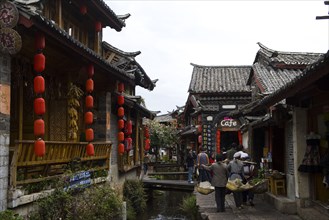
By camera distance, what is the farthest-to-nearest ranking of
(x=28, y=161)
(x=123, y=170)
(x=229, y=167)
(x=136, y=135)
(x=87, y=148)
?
(x=136, y=135)
(x=123, y=170)
(x=229, y=167)
(x=87, y=148)
(x=28, y=161)

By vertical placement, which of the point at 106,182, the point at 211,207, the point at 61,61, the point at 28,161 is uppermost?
the point at 61,61

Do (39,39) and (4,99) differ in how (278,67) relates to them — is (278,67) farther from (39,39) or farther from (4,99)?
(4,99)

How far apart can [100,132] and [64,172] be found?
4.37 m

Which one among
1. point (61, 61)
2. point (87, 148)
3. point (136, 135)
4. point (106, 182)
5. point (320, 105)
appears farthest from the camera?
Result: point (136, 135)

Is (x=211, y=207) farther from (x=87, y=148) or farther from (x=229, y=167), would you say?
(x=87, y=148)

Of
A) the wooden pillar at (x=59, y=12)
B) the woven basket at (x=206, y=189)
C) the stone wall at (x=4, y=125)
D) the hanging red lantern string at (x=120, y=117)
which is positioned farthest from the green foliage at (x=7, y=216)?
the hanging red lantern string at (x=120, y=117)

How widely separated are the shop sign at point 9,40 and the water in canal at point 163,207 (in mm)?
10838

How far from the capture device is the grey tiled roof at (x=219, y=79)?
2736 cm

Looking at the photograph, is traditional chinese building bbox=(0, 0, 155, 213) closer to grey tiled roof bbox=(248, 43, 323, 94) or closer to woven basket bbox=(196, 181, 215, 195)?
woven basket bbox=(196, 181, 215, 195)

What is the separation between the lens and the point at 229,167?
1189 centimetres

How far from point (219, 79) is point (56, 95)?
18821 millimetres

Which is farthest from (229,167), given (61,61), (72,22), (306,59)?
(306,59)

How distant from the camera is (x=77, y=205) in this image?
8.59 m

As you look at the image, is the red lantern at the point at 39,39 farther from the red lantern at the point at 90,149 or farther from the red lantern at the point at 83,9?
the red lantern at the point at 83,9
